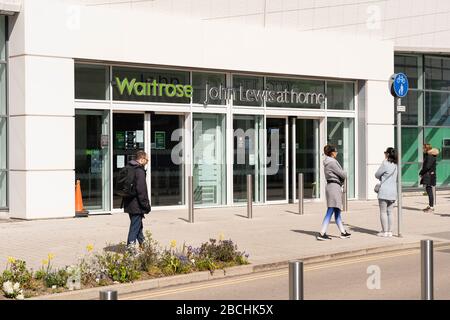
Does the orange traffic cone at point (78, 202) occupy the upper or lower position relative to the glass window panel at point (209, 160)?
lower

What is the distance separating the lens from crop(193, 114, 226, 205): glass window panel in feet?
68.7

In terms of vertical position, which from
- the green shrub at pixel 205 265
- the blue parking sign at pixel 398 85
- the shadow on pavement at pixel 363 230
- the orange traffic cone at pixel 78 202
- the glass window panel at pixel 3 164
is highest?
the blue parking sign at pixel 398 85

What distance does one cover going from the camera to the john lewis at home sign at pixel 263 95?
2116cm

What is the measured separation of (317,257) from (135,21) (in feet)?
30.8

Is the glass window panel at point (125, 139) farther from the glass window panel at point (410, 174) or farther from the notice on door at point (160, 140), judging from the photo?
the glass window panel at point (410, 174)

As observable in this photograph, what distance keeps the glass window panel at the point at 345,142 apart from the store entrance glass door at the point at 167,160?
19.1 ft

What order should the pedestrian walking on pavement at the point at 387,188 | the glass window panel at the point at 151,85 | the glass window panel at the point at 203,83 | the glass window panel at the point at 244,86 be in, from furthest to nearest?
the glass window panel at the point at 244,86 → the glass window panel at the point at 203,83 → the glass window panel at the point at 151,85 → the pedestrian walking on pavement at the point at 387,188

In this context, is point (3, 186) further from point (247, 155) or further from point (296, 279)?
point (296, 279)

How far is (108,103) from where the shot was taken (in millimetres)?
18938

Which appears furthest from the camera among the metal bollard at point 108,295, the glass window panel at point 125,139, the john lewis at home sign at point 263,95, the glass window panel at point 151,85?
the john lewis at home sign at point 263,95

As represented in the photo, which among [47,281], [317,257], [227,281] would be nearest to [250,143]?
[317,257]

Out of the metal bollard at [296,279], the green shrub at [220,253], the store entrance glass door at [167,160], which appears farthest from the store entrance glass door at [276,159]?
the metal bollard at [296,279]

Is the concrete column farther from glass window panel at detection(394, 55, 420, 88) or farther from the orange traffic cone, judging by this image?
glass window panel at detection(394, 55, 420, 88)

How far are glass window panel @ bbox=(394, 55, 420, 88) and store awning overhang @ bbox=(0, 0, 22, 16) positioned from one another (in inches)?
544
